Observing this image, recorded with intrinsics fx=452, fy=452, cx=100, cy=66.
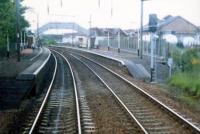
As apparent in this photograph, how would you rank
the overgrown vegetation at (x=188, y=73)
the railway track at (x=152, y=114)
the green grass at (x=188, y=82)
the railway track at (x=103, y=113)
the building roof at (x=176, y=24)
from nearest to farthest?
the railway track at (x=152, y=114), the railway track at (x=103, y=113), the green grass at (x=188, y=82), the overgrown vegetation at (x=188, y=73), the building roof at (x=176, y=24)

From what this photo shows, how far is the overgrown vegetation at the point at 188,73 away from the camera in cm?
2691

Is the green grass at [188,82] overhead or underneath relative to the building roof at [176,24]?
underneath

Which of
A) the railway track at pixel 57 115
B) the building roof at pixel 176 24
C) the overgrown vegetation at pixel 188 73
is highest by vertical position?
the building roof at pixel 176 24

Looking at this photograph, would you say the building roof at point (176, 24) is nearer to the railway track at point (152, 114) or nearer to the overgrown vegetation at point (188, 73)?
the overgrown vegetation at point (188, 73)

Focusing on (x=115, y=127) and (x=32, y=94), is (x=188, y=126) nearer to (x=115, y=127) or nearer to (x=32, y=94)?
(x=115, y=127)

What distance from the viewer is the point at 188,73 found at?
103ft

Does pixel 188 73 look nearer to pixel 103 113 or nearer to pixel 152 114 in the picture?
pixel 152 114

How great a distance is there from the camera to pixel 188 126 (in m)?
14.7

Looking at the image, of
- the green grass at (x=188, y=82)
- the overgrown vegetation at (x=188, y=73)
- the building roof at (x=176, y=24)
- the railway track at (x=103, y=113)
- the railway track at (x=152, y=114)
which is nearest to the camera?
the railway track at (x=152, y=114)

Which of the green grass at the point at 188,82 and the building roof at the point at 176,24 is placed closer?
the green grass at the point at 188,82

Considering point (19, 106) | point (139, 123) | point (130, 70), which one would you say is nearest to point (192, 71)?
point (130, 70)

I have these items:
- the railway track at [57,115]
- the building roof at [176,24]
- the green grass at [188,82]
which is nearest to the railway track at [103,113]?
the railway track at [57,115]

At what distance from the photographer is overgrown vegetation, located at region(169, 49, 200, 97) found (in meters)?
26.9

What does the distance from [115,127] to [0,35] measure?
33892 mm
